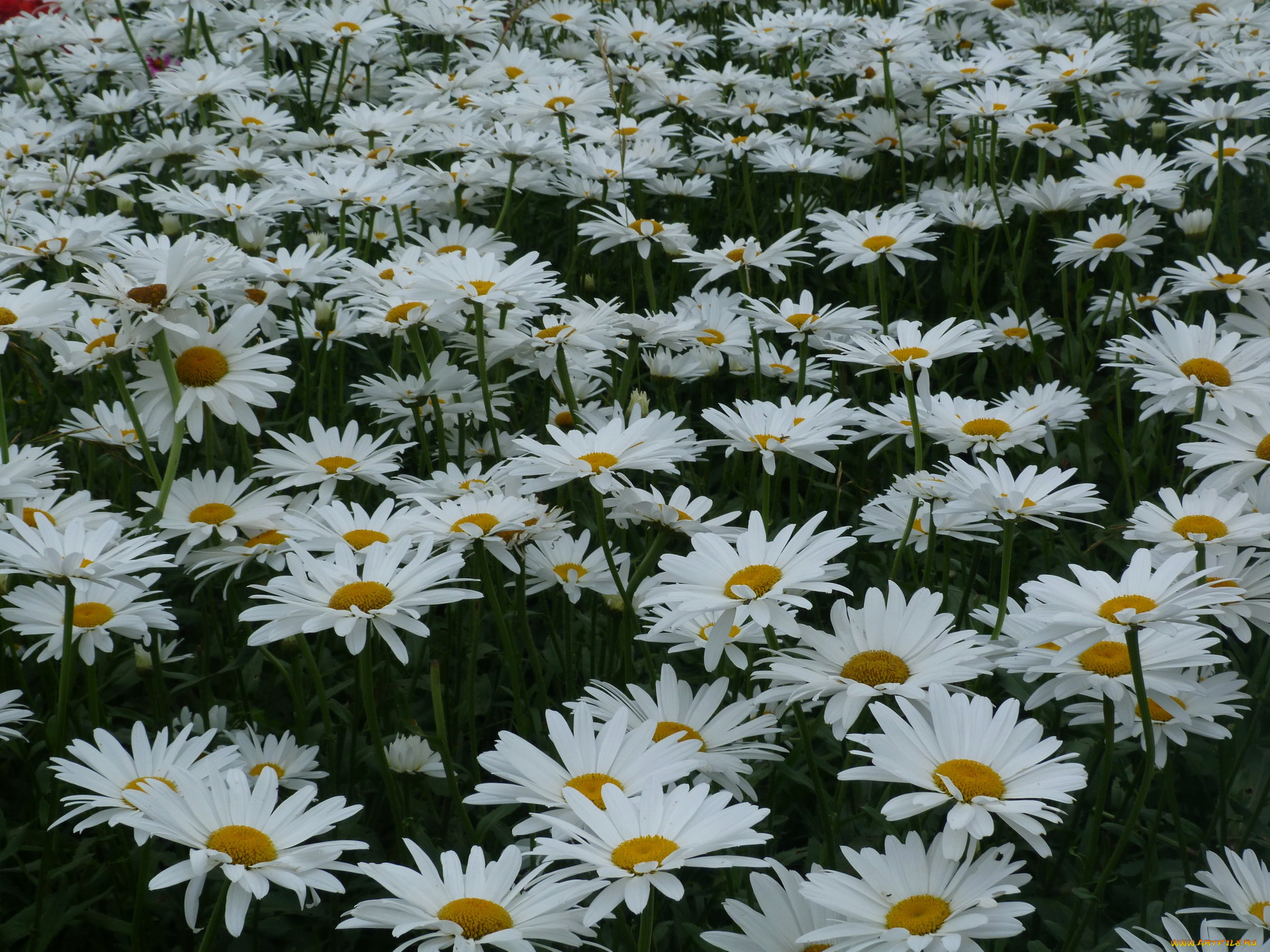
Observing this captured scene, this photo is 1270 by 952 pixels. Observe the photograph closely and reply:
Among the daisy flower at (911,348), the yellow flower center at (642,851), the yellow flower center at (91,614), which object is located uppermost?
the daisy flower at (911,348)

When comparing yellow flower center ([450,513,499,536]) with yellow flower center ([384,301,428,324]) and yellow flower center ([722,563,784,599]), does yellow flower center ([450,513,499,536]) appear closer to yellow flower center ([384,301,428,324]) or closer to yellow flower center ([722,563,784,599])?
yellow flower center ([722,563,784,599])

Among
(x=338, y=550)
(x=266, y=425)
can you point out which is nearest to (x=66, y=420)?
(x=266, y=425)

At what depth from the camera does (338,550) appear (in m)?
1.98

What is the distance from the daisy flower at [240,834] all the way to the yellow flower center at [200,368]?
1.08 metres

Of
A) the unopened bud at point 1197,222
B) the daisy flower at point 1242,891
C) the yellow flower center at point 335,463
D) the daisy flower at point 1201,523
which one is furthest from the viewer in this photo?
the unopened bud at point 1197,222

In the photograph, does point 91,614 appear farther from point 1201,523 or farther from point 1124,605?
point 1201,523

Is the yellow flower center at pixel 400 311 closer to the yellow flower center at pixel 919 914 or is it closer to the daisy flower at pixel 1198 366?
the daisy flower at pixel 1198 366

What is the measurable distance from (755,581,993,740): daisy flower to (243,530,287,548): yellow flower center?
46.4 inches

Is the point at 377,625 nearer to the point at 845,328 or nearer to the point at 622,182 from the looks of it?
the point at 845,328

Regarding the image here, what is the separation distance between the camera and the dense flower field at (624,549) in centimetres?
162

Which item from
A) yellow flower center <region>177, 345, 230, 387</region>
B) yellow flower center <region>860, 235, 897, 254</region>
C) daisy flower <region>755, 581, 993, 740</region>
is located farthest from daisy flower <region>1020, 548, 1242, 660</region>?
yellow flower center <region>860, 235, 897, 254</region>

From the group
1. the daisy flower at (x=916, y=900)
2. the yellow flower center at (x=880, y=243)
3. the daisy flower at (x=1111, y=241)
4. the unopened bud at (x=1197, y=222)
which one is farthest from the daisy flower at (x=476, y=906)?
the unopened bud at (x=1197, y=222)

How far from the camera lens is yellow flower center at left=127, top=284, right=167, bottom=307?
2336mm

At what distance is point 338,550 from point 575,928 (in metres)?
0.84
